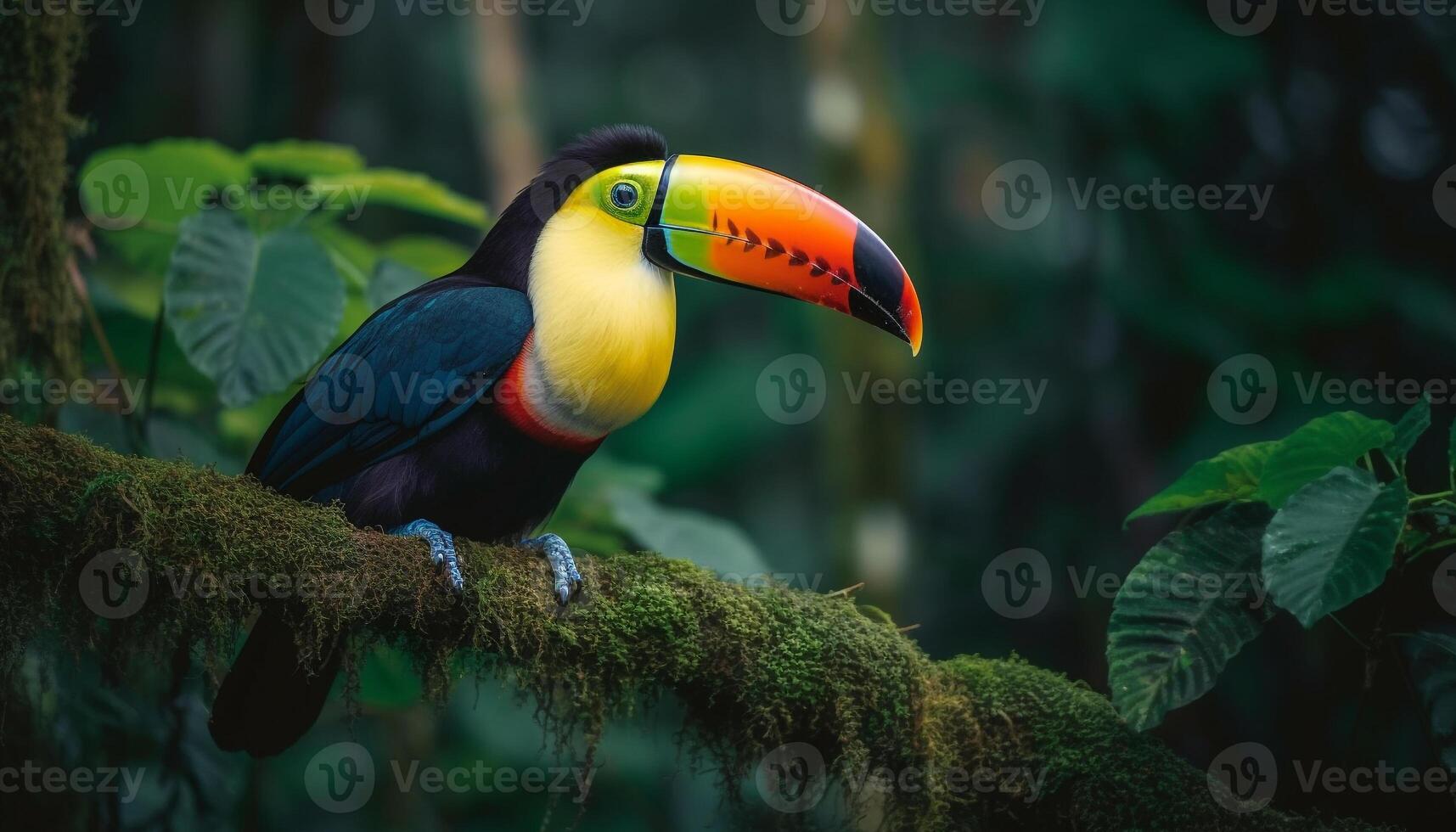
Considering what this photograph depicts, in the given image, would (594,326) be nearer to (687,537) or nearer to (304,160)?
(687,537)

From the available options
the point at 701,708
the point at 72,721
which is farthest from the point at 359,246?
the point at 701,708

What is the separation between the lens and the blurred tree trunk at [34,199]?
3.97 metres

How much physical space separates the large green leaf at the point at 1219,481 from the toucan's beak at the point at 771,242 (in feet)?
A: 2.76

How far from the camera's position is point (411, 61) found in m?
11.8

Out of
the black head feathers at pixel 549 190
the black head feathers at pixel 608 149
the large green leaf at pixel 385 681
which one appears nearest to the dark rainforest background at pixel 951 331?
the large green leaf at pixel 385 681

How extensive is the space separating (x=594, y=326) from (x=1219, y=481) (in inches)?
66.5

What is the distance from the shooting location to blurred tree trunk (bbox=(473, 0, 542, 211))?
7.14 meters

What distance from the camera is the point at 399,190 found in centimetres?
418

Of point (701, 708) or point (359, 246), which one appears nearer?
point (701, 708)

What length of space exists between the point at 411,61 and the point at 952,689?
10.2 meters

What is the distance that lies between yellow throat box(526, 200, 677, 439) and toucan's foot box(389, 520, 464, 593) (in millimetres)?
462

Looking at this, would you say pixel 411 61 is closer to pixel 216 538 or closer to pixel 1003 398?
pixel 1003 398

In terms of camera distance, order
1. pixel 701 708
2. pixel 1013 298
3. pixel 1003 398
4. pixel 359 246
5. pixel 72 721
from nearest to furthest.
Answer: pixel 701 708 → pixel 72 721 → pixel 359 246 → pixel 1003 398 → pixel 1013 298

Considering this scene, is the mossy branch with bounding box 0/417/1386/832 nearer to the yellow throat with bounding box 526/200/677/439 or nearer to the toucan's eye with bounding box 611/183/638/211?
the yellow throat with bounding box 526/200/677/439
